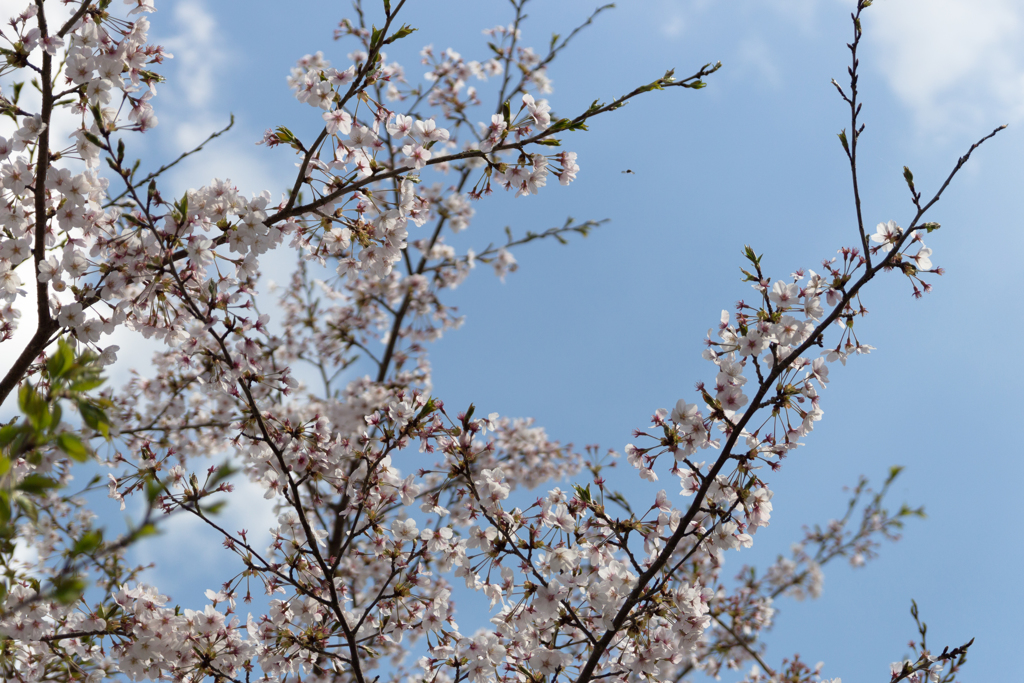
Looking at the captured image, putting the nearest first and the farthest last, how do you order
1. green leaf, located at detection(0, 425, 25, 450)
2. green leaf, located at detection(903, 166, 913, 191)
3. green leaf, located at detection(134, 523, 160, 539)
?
green leaf, located at detection(134, 523, 160, 539), green leaf, located at detection(0, 425, 25, 450), green leaf, located at detection(903, 166, 913, 191)

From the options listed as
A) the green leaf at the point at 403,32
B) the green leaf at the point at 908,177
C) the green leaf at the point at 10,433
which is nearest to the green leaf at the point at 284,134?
the green leaf at the point at 403,32

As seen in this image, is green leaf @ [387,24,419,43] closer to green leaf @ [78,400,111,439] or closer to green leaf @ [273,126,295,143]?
green leaf @ [273,126,295,143]

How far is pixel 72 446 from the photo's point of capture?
162 centimetres

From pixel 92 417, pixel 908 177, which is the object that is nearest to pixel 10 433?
pixel 92 417

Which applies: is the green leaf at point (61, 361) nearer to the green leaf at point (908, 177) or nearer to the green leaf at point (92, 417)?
the green leaf at point (92, 417)

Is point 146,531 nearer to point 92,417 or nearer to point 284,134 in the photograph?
point 92,417

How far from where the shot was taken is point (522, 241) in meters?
8.93

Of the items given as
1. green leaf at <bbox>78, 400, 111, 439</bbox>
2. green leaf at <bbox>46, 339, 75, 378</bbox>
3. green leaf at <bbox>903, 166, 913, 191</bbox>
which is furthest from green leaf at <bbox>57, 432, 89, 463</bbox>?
green leaf at <bbox>903, 166, 913, 191</bbox>

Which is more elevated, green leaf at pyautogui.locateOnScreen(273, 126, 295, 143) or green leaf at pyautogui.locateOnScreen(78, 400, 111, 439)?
green leaf at pyautogui.locateOnScreen(273, 126, 295, 143)

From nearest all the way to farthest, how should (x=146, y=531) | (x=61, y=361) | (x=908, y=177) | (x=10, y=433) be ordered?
(x=146, y=531)
(x=10, y=433)
(x=61, y=361)
(x=908, y=177)

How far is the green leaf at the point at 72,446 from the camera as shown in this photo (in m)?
1.60

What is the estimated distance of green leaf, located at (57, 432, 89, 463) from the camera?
5.25ft

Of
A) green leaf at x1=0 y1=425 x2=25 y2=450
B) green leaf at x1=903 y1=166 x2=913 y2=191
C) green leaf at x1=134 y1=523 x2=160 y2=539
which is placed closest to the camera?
green leaf at x1=134 y1=523 x2=160 y2=539

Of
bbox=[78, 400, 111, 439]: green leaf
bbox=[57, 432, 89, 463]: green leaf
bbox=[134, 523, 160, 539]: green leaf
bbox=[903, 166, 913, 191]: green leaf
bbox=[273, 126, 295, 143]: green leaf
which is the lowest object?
bbox=[134, 523, 160, 539]: green leaf
